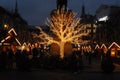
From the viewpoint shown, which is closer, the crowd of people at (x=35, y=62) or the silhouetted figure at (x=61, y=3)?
the crowd of people at (x=35, y=62)

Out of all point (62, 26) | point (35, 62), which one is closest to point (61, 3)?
point (62, 26)

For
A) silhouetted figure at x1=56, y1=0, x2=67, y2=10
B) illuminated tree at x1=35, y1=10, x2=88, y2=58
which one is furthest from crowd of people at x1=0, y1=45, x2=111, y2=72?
silhouetted figure at x1=56, y1=0, x2=67, y2=10

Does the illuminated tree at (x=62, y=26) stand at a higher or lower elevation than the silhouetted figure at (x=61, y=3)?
lower

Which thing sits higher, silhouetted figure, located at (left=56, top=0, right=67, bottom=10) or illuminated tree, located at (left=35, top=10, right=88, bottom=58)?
silhouetted figure, located at (left=56, top=0, right=67, bottom=10)

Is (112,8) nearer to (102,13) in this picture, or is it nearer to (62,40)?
(102,13)

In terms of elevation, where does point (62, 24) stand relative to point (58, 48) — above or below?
above

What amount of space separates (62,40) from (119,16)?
75.5 meters

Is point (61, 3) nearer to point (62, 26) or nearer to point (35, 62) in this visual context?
point (62, 26)

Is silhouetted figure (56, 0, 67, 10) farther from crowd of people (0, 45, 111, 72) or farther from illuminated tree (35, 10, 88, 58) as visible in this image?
crowd of people (0, 45, 111, 72)

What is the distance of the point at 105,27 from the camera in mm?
129125

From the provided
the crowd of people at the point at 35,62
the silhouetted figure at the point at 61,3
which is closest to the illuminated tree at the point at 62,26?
the silhouetted figure at the point at 61,3

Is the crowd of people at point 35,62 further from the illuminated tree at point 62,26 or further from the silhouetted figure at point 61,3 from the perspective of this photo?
the silhouetted figure at point 61,3

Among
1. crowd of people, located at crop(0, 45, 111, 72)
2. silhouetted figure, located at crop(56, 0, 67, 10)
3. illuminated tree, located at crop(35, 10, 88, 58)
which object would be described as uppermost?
silhouetted figure, located at crop(56, 0, 67, 10)

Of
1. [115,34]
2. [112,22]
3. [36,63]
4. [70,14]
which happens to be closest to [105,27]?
[112,22]
